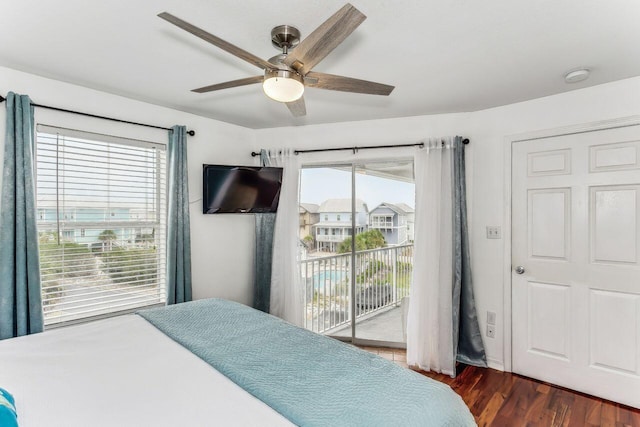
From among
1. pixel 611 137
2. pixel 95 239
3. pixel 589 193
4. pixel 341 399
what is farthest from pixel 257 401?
pixel 611 137

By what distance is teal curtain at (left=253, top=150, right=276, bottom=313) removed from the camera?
3.50 meters

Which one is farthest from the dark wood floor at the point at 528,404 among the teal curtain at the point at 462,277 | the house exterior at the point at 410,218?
the house exterior at the point at 410,218

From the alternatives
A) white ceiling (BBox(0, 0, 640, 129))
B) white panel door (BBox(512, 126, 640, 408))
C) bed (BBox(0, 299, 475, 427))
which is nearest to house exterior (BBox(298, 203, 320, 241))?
white ceiling (BBox(0, 0, 640, 129))

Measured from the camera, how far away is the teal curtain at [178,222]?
2.88m

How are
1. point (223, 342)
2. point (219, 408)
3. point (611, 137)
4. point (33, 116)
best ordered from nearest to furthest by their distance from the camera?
1. point (219, 408)
2. point (223, 342)
3. point (33, 116)
4. point (611, 137)

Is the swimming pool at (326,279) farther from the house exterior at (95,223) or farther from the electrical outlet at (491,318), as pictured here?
the house exterior at (95,223)

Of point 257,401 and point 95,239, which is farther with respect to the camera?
point 95,239

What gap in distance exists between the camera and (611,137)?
239 cm

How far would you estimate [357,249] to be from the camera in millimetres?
3510

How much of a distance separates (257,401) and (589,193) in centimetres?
268

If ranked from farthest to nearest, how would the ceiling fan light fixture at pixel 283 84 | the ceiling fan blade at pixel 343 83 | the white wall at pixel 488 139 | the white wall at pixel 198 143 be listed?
the white wall at pixel 488 139 < the white wall at pixel 198 143 < the ceiling fan blade at pixel 343 83 < the ceiling fan light fixture at pixel 283 84

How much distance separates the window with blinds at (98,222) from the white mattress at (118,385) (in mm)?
749

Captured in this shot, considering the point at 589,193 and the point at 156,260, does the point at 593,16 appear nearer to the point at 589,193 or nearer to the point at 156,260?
the point at 589,193

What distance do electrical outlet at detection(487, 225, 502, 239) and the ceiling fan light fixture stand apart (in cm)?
Answer: 220
